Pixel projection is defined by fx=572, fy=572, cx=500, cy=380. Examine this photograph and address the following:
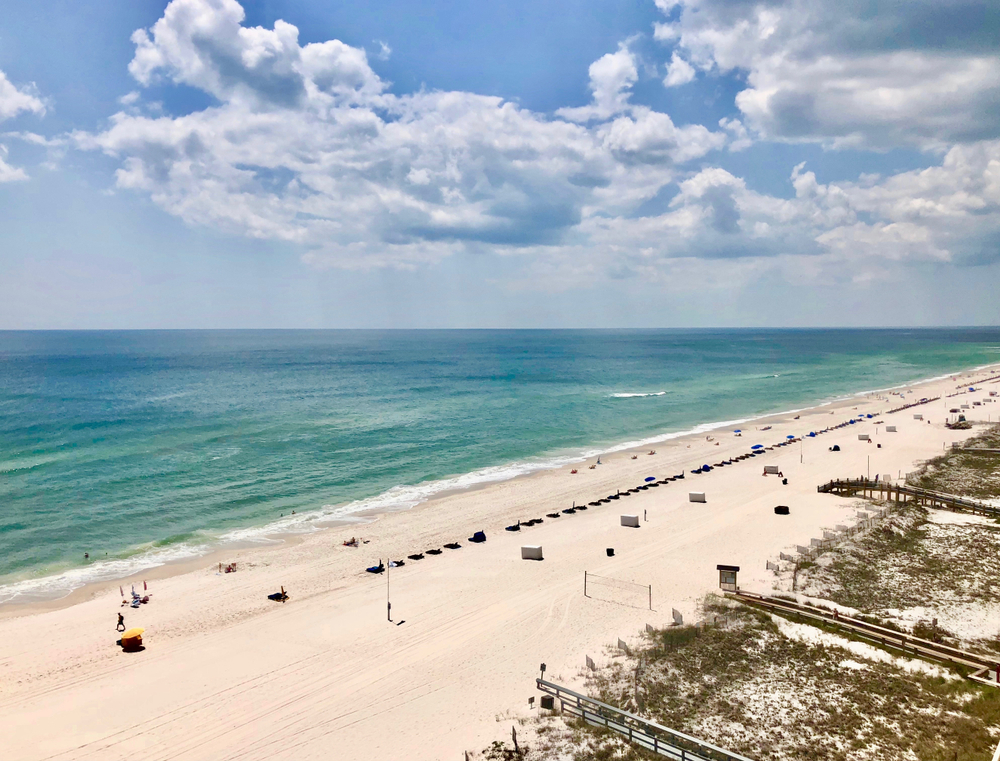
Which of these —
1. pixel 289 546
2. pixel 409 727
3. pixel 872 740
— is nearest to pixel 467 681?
pixel 409 727

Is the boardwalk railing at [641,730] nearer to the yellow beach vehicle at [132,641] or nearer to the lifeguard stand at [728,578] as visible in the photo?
the lifeguard stand at [728,578]

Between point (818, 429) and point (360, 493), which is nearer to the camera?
point (360, 493)

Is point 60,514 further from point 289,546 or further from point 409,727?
point 409,727

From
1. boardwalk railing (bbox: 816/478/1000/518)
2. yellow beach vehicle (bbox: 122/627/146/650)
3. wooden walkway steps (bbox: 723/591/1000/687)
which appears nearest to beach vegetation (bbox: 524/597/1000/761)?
wooden walkway steps (bbox: 723/591/1000/687)

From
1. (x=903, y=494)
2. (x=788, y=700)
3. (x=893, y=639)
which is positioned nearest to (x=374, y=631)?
(x=788, y=700)

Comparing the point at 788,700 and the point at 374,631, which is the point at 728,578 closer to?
the point at 788,700

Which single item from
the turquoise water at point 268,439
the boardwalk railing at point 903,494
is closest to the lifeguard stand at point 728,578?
the boardwalk railing at point 903,494
